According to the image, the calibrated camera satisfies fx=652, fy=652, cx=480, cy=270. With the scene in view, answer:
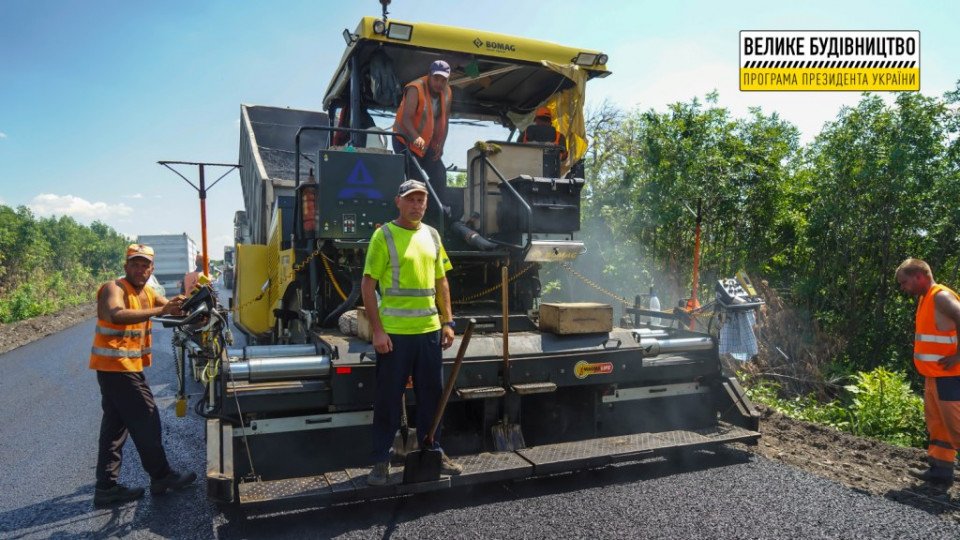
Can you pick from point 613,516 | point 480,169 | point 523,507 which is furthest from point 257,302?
point 613,516

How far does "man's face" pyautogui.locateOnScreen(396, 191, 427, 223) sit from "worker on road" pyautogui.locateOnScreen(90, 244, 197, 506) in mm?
1554

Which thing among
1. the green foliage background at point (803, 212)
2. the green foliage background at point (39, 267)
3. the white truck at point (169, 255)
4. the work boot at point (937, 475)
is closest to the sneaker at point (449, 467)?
the work boot at point (937, 475)

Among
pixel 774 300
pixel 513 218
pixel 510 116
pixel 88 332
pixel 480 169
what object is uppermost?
pixel 510 116

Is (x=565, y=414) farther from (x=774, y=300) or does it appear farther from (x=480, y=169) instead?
(x=774, y=300)

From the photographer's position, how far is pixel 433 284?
142 inches

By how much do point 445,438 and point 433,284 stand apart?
1065mm

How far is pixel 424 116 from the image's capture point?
16.2 feet

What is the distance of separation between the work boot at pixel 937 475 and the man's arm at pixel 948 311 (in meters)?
0.63

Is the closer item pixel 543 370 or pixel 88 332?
pixel 543 370

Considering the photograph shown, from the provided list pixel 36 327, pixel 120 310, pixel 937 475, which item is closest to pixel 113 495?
pixel 120 310

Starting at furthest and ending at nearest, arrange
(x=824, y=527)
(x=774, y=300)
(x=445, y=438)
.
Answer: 1. (x=774, y=300)
2. (x=445, y=438)
3. (x=824, y=527)

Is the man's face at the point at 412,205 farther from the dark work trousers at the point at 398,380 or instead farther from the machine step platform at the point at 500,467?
the machine step platform at the point at 500,467

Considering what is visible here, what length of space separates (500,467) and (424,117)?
266 centimetres

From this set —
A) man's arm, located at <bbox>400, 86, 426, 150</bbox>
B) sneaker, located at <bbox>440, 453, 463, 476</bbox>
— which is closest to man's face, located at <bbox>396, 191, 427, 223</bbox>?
sneaker, located at <bbox>440, 453, 463, 476</bbox>
